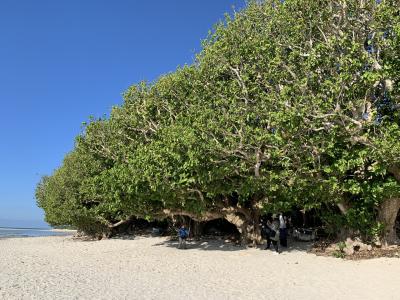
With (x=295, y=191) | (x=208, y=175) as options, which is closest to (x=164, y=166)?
(x=208, y=175)

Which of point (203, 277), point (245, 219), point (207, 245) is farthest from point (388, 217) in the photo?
point (207, 245)

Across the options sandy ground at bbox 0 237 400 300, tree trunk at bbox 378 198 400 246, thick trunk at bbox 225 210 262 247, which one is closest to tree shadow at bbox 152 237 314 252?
thick trunk at bbox 225 210 262 247

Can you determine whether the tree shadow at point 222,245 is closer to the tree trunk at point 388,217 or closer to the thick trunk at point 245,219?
the thick trunk at point 245,219

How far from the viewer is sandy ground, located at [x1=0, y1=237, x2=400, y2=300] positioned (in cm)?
1216

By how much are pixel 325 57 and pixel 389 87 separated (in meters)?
2.92

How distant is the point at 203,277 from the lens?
49.5ft

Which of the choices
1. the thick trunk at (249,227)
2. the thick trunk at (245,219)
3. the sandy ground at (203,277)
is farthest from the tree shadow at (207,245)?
the sandy ground at (203,277)

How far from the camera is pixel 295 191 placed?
1880cm

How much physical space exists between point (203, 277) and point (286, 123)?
22.3 ft

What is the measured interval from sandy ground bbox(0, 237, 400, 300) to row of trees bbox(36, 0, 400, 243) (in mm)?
2885

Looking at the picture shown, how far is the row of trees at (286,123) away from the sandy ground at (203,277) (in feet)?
9.47

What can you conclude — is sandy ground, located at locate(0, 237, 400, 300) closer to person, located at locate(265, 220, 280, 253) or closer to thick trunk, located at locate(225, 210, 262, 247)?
person, located at locate(265, 220, 280, 253)

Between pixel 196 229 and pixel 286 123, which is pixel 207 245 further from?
pixel 286 123

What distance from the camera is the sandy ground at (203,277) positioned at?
39.9 ft
